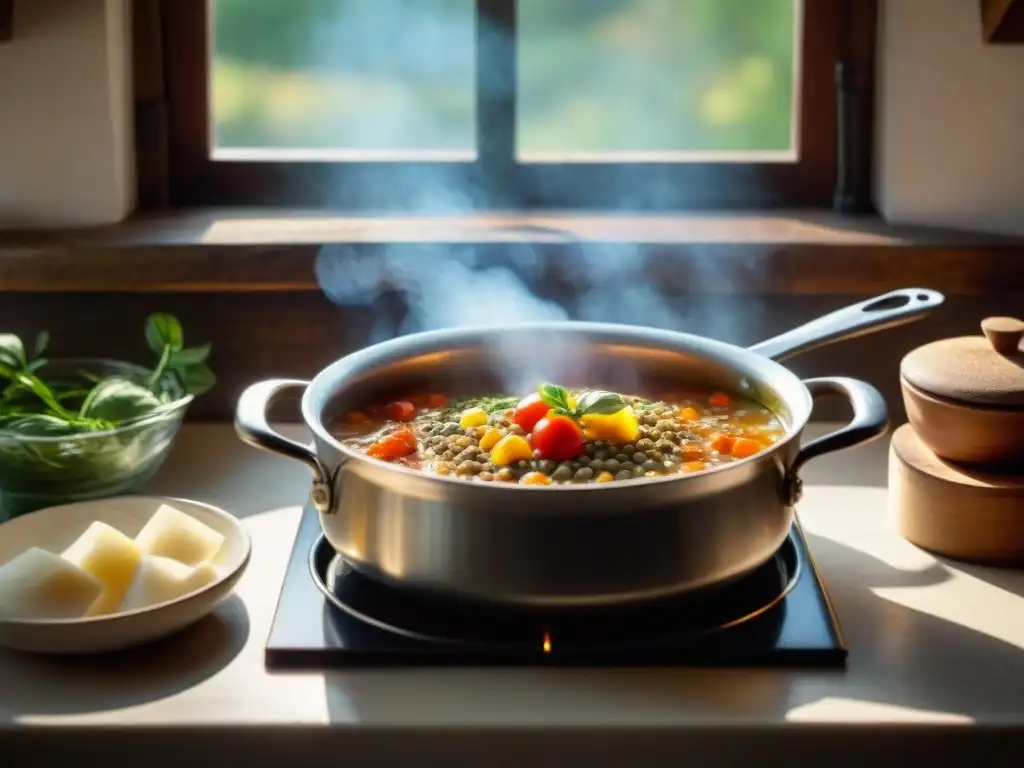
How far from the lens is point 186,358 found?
1.60 m

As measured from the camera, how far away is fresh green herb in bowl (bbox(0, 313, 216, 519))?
4.66ft

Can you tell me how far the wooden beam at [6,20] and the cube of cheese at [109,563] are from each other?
804 millimetres

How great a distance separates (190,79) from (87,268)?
350 mm

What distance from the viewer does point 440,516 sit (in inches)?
42.6

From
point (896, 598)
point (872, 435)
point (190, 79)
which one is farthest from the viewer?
point (190, 79)

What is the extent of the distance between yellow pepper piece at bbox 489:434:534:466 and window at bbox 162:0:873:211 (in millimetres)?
757

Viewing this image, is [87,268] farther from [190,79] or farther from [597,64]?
[597,64]

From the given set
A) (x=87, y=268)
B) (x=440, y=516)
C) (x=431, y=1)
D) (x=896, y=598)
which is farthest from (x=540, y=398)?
(x=431, y=1)

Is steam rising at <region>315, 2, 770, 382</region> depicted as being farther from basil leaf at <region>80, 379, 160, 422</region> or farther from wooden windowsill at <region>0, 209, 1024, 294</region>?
basil leaf at <region>80, 379, 160, 422</region>

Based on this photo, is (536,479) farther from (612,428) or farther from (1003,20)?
(1003,20)

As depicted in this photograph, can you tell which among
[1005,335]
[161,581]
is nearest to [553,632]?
[161,581]

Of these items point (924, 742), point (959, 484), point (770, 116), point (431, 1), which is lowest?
point (924, 742)

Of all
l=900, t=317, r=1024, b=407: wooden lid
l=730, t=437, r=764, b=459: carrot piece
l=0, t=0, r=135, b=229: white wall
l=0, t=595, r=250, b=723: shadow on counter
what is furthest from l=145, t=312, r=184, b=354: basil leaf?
l=900, t=317, r=1024, b=407: wooden lid

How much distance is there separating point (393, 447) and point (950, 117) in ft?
3.06
